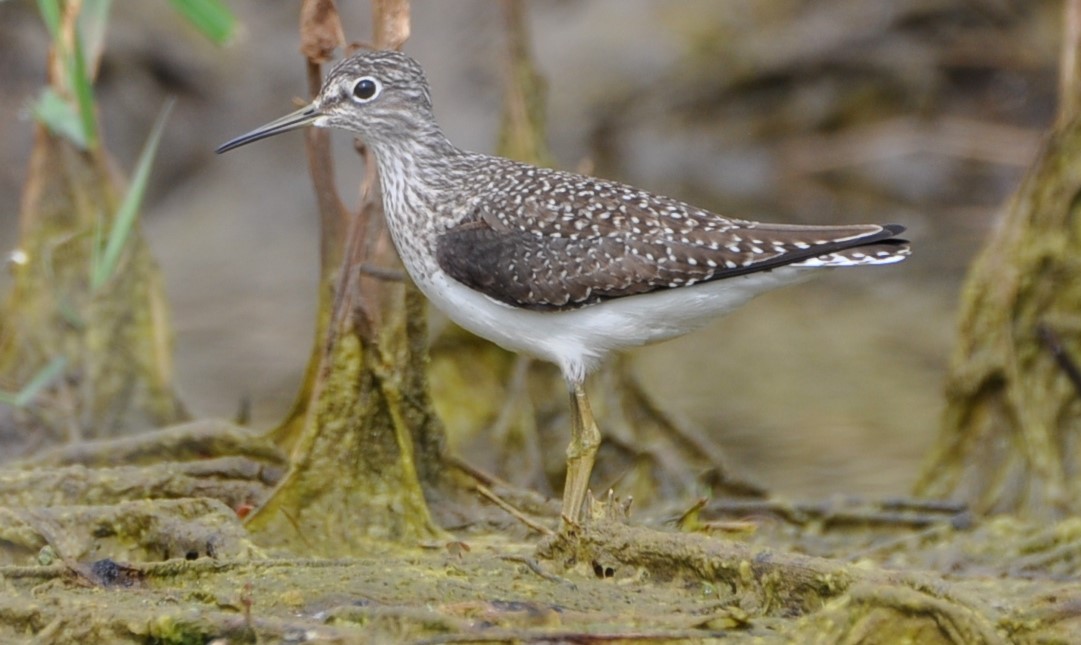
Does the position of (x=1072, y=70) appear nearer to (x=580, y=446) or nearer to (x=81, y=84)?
(x=580, y=446)

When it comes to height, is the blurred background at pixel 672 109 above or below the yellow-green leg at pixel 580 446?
above

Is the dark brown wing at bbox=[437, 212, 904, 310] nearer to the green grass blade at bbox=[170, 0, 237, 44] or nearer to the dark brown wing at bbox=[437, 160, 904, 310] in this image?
the dark brown wing at bbox=[437, 160, 904, 310]

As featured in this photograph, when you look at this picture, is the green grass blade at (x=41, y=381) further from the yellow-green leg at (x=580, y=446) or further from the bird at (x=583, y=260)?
the yellow-green leg at (x=580, y=446)

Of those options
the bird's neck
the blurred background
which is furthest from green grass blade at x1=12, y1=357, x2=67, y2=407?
the blurred background

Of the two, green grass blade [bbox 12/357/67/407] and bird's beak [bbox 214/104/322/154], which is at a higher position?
bird's beak [bbox 214/104/322/154]

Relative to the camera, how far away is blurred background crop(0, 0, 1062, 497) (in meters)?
16.7

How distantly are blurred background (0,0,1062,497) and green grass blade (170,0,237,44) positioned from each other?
8.67 m

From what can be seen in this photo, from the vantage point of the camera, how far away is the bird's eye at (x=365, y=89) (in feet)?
23.7

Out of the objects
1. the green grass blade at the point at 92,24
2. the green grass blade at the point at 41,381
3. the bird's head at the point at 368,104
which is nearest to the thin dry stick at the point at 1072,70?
the bird's head at the point at 368,104

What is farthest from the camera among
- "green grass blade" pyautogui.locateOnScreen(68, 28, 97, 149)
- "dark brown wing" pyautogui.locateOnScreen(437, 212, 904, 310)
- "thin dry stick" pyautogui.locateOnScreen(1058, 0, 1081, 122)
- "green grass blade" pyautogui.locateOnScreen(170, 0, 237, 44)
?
"thin dry stick" pyautogui.locateOnScreen(1058, 0, 1081, 122)

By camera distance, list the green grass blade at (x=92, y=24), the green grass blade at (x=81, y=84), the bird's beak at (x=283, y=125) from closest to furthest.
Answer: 1. the green grass blade at (x=81, y=84)
2. the bird's beak at (x=283, y=125)
3. the green grass blade at (x=92, y=24)

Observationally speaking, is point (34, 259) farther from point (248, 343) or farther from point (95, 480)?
point (248, 343)

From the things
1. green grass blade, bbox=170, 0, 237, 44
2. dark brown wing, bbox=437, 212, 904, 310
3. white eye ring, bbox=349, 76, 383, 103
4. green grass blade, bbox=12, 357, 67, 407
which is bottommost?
green grass blade, bbox=12, 357, 67, 407

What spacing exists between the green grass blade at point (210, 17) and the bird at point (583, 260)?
69 cm
